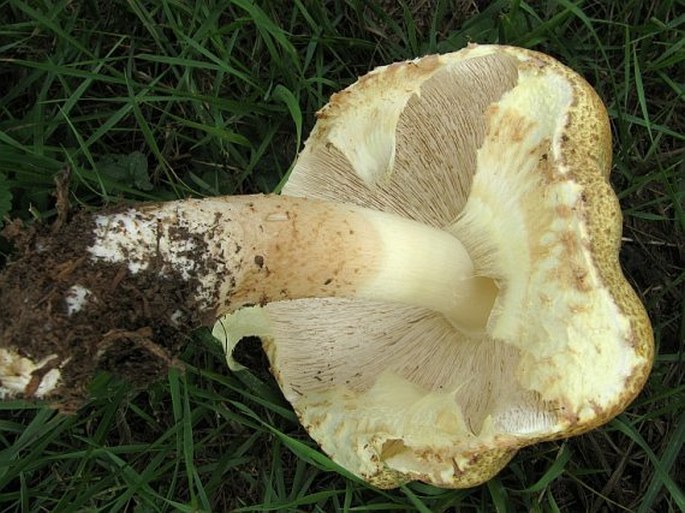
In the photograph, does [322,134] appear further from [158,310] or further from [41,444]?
[41,444]

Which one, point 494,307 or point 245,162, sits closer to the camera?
point 494,307

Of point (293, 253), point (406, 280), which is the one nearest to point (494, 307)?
point (406, 280)

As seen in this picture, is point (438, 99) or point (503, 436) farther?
point (438, 99)

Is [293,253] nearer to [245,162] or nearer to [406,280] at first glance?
[406,280]

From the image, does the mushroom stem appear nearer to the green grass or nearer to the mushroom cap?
the mushroom cap

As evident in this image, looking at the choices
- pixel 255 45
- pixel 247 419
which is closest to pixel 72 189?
pixel 255 45

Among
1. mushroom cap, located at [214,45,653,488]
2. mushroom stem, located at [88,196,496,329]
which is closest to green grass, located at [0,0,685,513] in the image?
mushroom cap, located at [214,45,653,488]

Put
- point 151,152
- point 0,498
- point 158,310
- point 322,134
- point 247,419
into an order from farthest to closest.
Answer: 1. point 151,152
2. point 247,419
3. point 0,498
4. point 322,134
5. point 158,310
